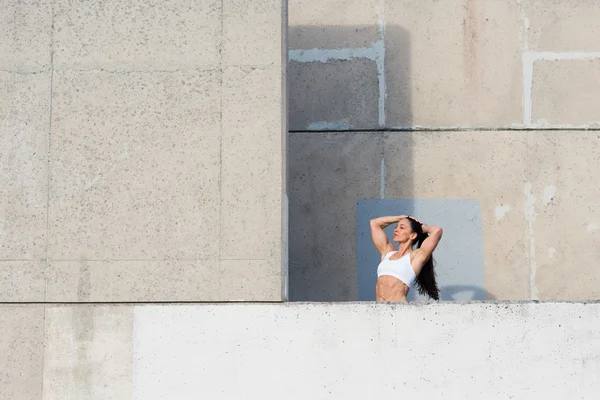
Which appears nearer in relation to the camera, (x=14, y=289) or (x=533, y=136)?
(x=14, y=289)

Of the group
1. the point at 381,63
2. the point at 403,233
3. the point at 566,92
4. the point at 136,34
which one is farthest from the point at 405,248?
the point at 136,34

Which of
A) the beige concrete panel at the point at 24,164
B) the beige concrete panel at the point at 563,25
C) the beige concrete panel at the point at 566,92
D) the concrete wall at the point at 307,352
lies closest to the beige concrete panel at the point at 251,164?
the concrete wall at the point at 307,352

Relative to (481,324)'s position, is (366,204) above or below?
above

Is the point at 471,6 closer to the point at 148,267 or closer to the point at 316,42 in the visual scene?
the point at 316,42

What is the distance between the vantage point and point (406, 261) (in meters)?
8.12

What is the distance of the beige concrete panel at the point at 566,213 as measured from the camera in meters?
9.52

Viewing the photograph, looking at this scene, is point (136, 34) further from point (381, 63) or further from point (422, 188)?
point (422, 188)

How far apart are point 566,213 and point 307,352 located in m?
3.91

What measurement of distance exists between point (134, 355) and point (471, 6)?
16.6 feet

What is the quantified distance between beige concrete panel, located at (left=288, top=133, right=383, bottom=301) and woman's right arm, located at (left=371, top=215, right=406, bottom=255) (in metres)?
0.90

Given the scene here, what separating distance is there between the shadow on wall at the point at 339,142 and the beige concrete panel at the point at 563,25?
121 cm

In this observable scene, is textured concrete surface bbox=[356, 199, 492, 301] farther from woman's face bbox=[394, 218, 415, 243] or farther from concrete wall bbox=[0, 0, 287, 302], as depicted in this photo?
concrete wall bbox=[0, 0, 287, 302]

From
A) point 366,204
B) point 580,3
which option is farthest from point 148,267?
point 580,3

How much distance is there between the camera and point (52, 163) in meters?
6.99
